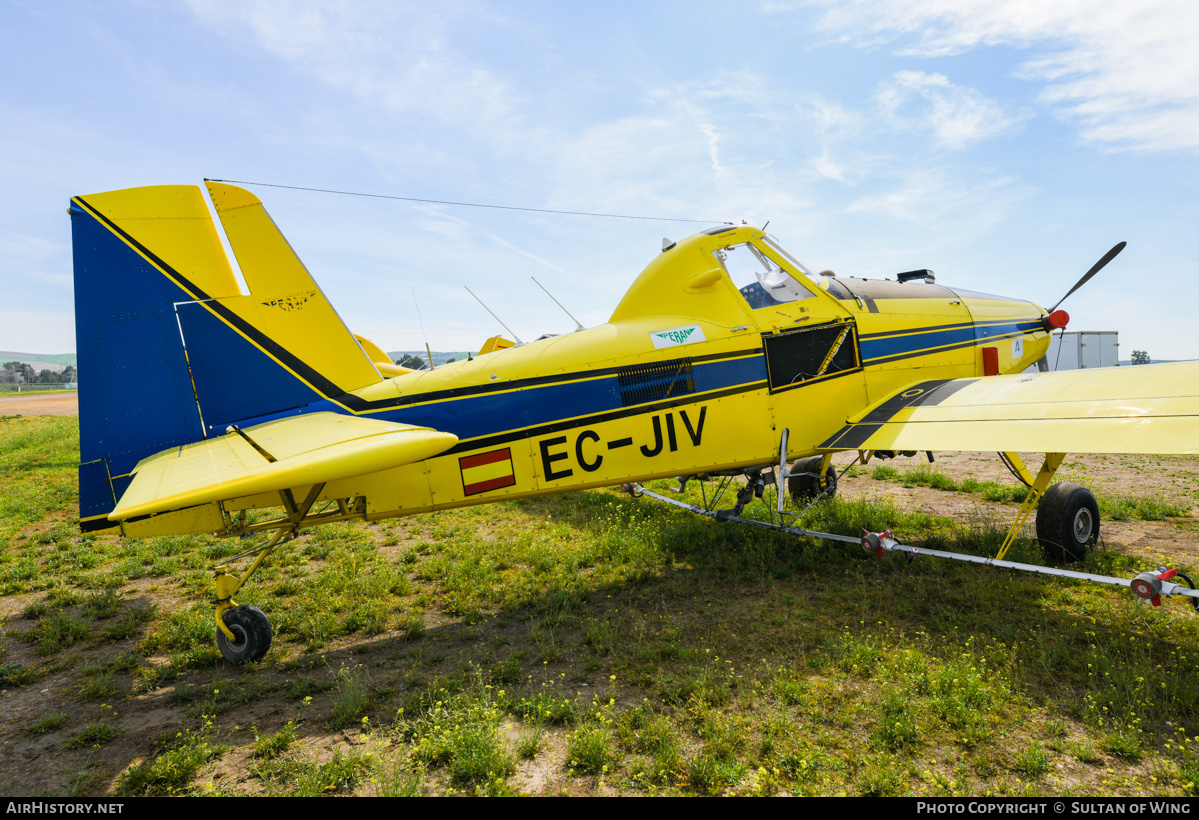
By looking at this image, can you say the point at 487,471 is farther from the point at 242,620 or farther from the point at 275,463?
the point at 242,620

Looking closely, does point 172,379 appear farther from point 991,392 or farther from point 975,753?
point 991,392

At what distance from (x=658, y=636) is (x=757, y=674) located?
3.18 ft

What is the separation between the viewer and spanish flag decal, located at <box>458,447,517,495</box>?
17.0 ft

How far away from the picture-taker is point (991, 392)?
6320 millimetres

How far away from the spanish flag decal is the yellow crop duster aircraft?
2cm

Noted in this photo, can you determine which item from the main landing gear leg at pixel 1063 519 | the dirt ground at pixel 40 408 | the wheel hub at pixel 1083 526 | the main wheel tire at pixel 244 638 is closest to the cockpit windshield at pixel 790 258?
the main landing gear leg at pixel 1063 519

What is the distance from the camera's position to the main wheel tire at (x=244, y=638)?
477cm

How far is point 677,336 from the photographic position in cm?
586

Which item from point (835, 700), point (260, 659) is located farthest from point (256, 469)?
point (835, 700)

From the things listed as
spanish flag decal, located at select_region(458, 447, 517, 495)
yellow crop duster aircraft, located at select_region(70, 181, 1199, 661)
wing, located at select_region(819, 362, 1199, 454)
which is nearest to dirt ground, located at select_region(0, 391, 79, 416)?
yellow crop duster aircraft, located at select_region(70, 181, 1199, 661)

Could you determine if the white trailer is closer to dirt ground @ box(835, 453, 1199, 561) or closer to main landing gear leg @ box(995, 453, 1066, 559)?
dirt ground @ box(835, 453, 1199, 561)

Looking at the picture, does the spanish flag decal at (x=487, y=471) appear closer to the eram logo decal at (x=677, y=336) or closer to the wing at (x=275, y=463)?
the wing at (x=275, y=463)

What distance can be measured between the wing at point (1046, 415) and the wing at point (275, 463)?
186 inches

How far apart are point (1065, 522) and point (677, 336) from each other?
4.63 meters
